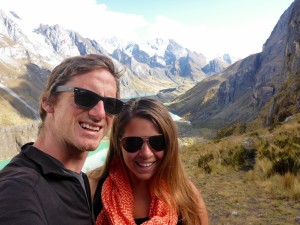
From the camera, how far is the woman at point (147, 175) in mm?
4070

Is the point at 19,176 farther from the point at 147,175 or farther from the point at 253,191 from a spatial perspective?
the point at 253,191

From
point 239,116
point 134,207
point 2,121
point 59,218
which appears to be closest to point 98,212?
point 134,207

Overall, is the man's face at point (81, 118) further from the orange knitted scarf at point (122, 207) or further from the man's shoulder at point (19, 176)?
the orange knitted scarf at point (122, 207)

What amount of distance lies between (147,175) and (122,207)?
562 millimetres

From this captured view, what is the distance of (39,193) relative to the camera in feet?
8.00

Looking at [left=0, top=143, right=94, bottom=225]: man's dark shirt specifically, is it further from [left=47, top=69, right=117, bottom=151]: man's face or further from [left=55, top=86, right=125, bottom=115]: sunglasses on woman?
[left=55, top=86, right=125, bottom=115]: sunglasses on woman

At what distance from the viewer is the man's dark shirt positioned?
7.23ft

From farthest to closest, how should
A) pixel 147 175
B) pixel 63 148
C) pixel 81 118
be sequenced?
Result: pixel 147 175
pixel 81 118
pixel 63 148

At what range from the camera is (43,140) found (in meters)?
3.31

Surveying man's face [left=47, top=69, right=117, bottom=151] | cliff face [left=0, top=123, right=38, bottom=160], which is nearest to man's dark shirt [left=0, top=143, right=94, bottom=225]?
man's face [left=47, top=69, right=117, bottom=151]

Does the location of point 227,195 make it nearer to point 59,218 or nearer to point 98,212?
point 98,212

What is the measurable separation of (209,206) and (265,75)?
144 metres

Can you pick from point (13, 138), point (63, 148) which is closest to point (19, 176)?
point (63, 148)

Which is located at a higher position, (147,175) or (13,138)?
(13,138)
